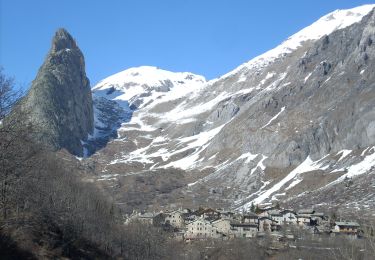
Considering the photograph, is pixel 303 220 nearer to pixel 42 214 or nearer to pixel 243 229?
pixel 243 229

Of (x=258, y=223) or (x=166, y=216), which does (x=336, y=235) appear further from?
(x=166, y=216)

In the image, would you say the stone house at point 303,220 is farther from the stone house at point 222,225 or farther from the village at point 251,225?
the stone house at point 222,225

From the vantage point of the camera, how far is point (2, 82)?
38.1 meters

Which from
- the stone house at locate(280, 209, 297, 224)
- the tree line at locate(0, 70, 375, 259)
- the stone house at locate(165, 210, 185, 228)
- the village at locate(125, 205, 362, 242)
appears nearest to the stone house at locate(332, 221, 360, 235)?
the village at locate(125, 205, 362, 242)

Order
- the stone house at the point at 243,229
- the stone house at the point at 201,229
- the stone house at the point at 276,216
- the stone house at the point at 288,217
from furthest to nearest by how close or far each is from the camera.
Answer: the stone house at the point at 276,216 < the stone house at the point at 288,217 < the stone house at the point at 243,229 < the stone house at the point at 201,229

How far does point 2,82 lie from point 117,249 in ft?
156

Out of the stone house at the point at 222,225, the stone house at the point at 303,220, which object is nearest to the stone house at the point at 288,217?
the stone house at the point at 303,220

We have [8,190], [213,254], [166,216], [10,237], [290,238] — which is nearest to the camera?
[10,237]

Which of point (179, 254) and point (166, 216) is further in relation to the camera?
point (166, 216)

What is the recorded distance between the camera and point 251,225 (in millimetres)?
147625

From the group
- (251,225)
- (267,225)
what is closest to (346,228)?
(267,225)

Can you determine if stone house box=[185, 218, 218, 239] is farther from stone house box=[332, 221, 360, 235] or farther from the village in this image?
stone house box=[332, 221, 360, 235]

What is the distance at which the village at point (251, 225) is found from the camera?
136 m

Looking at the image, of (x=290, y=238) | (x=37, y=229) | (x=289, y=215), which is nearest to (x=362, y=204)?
(x=289, y=215)
